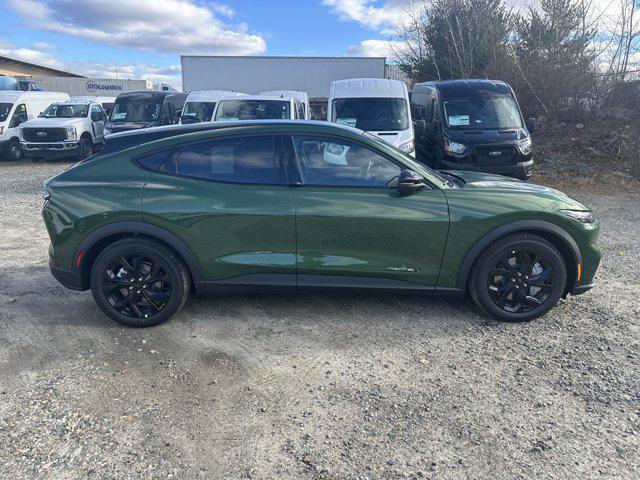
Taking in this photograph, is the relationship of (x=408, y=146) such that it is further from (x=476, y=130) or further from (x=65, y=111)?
(x=65, y=111)

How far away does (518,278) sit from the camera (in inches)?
152

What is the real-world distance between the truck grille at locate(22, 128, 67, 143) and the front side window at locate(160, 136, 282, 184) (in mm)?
12903

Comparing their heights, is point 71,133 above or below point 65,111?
below

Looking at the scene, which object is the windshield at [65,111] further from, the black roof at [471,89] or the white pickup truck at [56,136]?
the black roof at [471,89]

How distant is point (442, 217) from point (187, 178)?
6.80 ft

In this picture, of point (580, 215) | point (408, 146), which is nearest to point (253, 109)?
point (408, 146)

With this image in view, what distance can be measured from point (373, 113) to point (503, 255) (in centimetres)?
647

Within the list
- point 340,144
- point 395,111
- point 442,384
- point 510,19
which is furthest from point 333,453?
point 510,19

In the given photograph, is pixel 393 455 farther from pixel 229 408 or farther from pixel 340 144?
pixel 340 144

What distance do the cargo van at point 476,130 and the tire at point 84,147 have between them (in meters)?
10.9

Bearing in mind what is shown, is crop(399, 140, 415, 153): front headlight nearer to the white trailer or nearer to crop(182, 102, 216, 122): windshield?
crop(182, 102, 216, 122): windshield

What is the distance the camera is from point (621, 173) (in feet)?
37.8

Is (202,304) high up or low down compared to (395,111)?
down

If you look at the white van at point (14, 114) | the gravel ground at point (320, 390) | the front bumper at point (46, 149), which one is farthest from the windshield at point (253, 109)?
the white van at point (14, 114)
